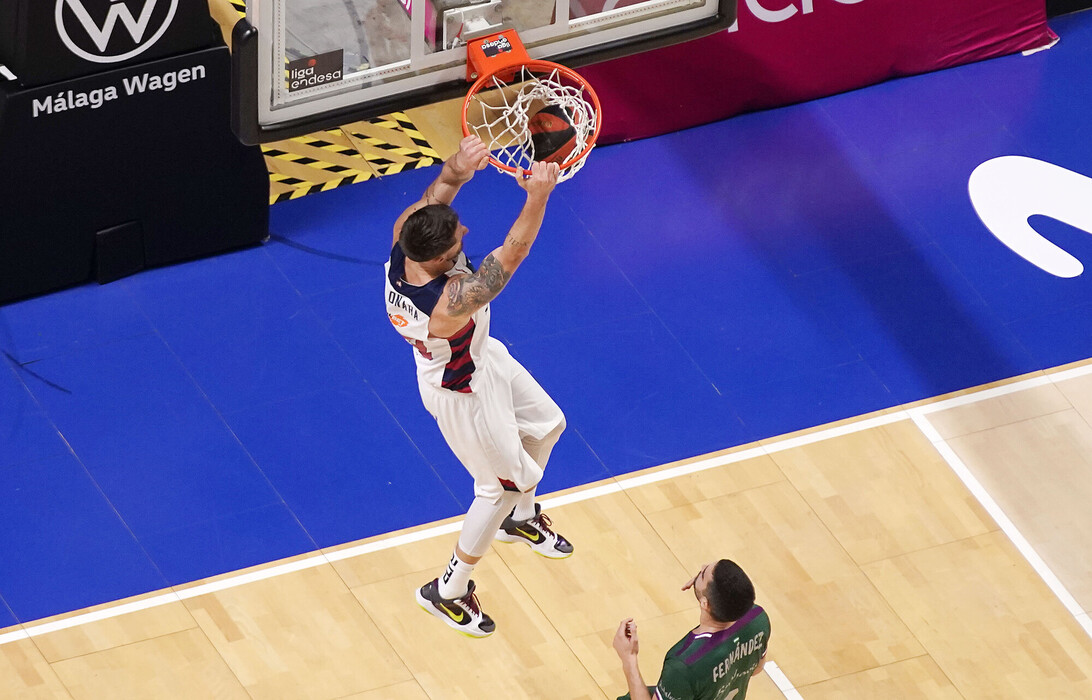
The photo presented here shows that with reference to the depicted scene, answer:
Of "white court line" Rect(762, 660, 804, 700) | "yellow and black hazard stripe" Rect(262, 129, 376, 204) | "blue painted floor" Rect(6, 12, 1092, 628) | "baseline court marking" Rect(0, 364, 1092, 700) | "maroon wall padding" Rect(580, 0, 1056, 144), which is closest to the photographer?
"white court line" Rect(762, 660, 804, 700)

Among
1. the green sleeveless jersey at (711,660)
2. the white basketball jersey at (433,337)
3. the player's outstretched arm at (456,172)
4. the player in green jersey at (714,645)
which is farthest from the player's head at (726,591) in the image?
the player's outstretched arm at (456,172)

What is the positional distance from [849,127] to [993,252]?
1.90 metres

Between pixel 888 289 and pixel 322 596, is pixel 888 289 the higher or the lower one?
the higher one

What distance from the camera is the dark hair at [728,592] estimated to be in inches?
328

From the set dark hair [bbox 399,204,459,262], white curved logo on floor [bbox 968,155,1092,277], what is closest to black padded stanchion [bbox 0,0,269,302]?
dark hair [bbox 399,204,459,262]

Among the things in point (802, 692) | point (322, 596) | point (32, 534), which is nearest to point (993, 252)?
point (802, 692)

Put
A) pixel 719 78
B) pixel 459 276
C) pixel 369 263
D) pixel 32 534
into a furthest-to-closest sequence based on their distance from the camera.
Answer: pixel 719 78, pixel 369 263, pixel 32 534, pixel 459 276

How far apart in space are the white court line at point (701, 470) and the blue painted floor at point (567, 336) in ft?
0.43

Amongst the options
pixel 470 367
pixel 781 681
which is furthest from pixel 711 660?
pixel 781 681

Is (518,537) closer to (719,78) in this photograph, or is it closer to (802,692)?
(802,692)

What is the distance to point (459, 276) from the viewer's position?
8555 millimetres

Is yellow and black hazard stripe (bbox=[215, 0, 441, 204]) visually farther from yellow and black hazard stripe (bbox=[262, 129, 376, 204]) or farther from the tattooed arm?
the tattooed arm

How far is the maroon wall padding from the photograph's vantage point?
14.5 metres

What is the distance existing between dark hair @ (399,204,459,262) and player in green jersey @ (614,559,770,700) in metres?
2.06
